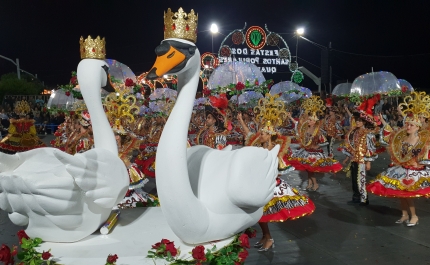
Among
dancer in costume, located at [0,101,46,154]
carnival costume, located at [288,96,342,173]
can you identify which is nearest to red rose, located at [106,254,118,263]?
carnival costume, located at [288,96,342,173]

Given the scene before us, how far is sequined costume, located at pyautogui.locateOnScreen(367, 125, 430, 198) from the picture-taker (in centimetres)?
580

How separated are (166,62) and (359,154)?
5.86 m

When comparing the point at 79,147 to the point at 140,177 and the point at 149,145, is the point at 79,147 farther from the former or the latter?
A: the point at 149,145

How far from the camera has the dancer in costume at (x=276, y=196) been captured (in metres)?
4.88

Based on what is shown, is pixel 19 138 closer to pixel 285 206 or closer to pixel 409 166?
pixel 285 206

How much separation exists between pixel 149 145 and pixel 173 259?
324 inches

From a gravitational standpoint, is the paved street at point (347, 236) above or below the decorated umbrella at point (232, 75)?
below

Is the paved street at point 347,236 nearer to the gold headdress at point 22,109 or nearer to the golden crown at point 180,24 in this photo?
the golden crown at point 180,24

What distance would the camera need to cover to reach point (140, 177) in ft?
18.1

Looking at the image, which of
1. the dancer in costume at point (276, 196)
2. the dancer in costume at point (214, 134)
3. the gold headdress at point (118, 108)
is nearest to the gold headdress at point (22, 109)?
the dancer in costume at point (214, 134)

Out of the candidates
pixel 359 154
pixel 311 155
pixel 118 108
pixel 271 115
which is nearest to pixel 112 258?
pixel 118 108

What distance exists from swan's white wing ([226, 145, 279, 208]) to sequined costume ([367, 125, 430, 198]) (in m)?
4.25

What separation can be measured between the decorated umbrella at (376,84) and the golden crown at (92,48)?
886 centimetres

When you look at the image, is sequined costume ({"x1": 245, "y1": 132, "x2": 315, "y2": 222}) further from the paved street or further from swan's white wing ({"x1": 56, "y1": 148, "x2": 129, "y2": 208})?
swan's white wing ({"x1": 56, "y1": 148, "x2": 129, "y2": 208})
